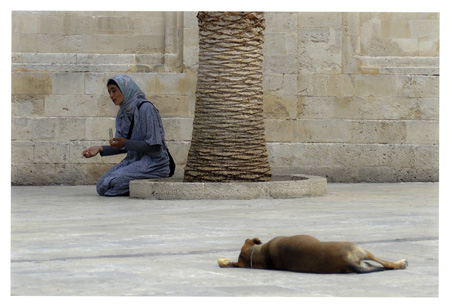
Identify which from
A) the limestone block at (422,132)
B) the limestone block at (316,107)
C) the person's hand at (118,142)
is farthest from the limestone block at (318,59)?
the person's hand at (118,142)

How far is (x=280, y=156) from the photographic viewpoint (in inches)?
518

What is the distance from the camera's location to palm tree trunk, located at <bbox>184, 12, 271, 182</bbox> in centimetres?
1016

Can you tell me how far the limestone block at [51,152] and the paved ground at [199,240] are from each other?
66.4 inches

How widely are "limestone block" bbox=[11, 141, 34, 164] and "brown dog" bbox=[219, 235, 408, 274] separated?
8.55m

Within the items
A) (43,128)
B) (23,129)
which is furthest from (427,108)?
(23,129)

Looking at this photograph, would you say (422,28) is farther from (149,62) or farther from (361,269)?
(361,269)

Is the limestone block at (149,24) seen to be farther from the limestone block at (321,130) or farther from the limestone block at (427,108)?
the limestone block at (427,108)

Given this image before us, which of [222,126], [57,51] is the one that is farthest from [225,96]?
[57,51]

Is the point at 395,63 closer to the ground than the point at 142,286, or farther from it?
farther from it

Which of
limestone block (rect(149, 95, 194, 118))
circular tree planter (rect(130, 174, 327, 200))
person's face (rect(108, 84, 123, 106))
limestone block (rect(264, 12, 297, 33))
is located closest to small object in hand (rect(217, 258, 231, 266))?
circular tree planter (rect(130, 174, 327, 200))

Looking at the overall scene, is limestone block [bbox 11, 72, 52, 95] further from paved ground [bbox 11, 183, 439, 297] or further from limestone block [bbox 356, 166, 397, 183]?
limestone block [bbox 356, 166, 397, 183]

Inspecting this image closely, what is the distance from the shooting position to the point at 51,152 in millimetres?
12961

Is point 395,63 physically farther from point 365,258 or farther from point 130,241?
point 365,258

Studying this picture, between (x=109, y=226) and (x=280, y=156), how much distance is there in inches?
244
